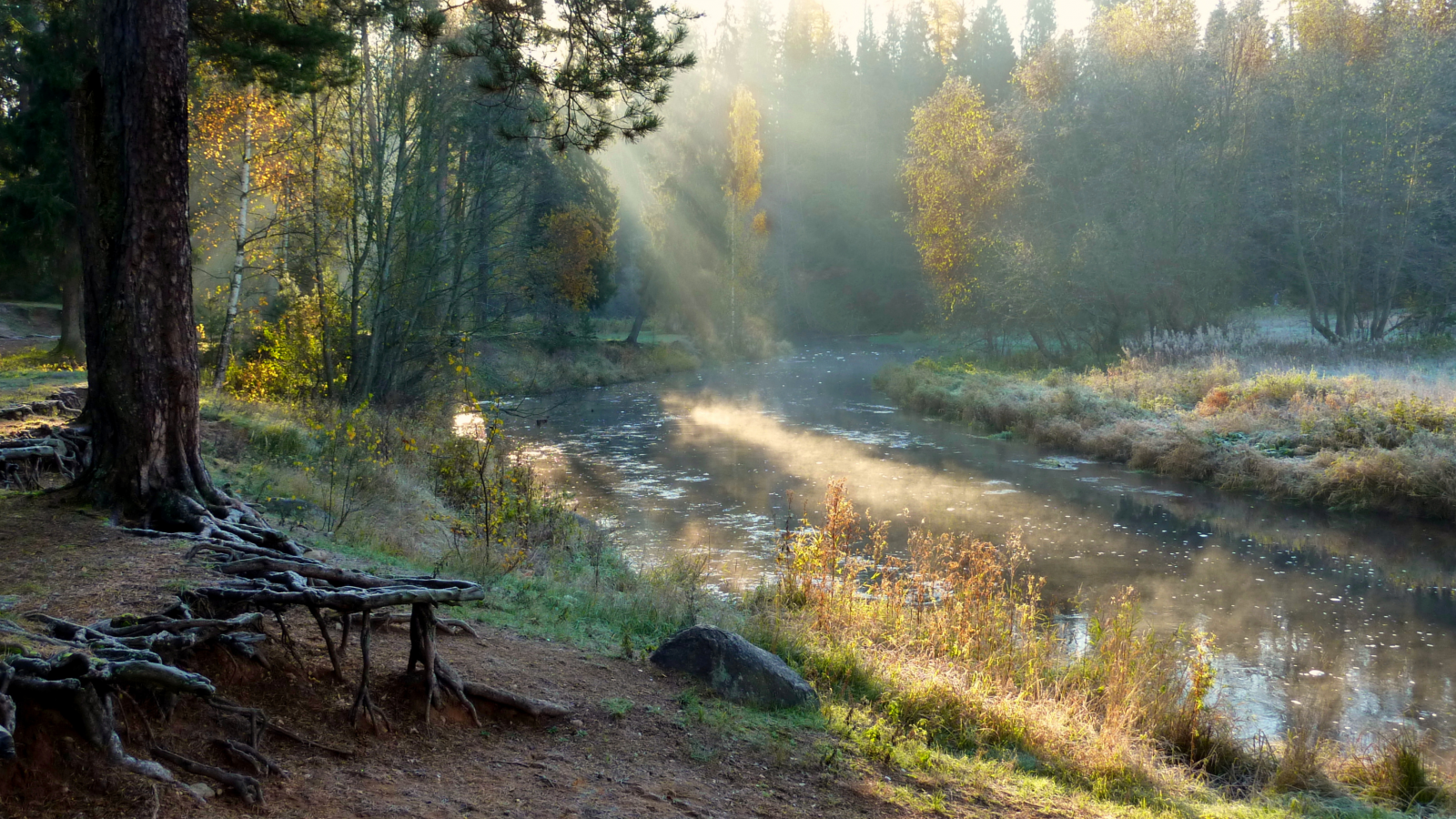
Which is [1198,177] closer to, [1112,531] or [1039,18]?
[1112,531]

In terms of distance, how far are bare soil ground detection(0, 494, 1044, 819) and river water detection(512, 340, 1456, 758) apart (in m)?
5.54

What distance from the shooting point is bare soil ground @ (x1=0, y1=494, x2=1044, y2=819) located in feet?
11.7

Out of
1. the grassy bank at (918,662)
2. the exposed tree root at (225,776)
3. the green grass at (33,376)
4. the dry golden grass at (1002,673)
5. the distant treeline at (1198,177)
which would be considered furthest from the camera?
the distant treeline at (1198,177)

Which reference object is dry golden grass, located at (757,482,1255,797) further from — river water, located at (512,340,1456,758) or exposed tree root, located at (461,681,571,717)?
exposed tree root, located at (461,681,571,717)

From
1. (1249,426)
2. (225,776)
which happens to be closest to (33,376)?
(225,776)

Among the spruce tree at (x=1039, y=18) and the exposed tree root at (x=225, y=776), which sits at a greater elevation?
the spruce tree at (x=1039, y=18)

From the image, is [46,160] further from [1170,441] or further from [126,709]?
[1170,441]

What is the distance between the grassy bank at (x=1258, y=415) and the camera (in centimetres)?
1702

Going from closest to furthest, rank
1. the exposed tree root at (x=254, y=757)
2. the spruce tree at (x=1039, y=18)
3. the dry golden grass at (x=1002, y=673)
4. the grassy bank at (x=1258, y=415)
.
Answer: the exposed tree root at (x=254, y=757)
the dry golden grass at (x=1002, y=673)
the grassy bank at (x=1258, y=415)
the spruce tree at (x=1039, y=18)

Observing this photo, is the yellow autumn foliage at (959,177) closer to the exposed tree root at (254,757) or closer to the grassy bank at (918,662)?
the grassy bank at (918,662)

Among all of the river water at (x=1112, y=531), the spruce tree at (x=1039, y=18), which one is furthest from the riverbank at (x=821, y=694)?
the spruce tree at (x=1039, y=18)

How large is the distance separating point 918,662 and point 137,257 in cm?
684

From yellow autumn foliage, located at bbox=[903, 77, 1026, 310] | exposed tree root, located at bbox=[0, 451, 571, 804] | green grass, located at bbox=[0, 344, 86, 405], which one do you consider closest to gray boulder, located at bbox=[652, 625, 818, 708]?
exposed tree root, located at bbox=[0, 451, 571, 804]

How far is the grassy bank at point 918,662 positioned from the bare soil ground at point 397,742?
0.40m
